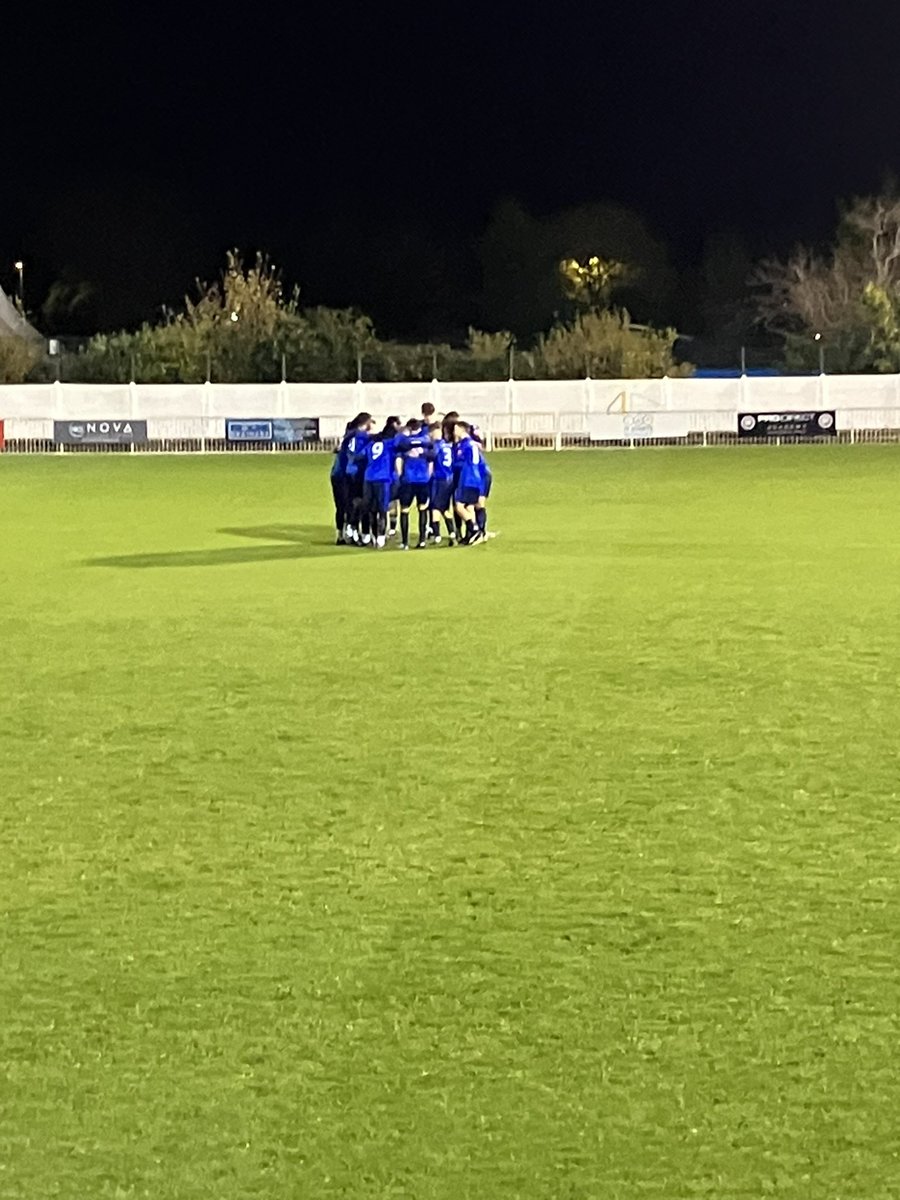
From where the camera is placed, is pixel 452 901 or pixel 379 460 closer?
pixel 452 901

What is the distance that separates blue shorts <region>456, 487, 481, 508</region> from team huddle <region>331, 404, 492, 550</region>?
0.01 metres

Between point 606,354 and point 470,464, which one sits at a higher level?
point 606,354

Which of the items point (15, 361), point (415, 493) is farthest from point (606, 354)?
point (415, 493)

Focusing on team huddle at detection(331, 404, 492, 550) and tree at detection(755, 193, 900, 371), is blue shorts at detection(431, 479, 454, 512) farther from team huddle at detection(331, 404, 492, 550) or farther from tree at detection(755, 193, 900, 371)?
tree at detection(755, 193, 900, 371)

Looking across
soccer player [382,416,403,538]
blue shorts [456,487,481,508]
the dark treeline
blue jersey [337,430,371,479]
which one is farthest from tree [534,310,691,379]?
blue jersey [337,430,371,479]

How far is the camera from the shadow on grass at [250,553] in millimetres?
19875

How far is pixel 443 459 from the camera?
69.4 ft

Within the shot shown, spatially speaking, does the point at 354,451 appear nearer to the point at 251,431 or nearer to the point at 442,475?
the point at 442,475

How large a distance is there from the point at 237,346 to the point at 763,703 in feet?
166

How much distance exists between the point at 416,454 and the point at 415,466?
5.7 inches

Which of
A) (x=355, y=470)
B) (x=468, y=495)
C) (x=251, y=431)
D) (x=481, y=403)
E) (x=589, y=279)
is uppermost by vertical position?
(x=589, y=279)

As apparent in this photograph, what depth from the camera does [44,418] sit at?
47.7 m

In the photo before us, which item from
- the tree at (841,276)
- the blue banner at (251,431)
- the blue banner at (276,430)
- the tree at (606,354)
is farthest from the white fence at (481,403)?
the tree at (841,276)

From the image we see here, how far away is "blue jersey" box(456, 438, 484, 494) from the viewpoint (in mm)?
21000
